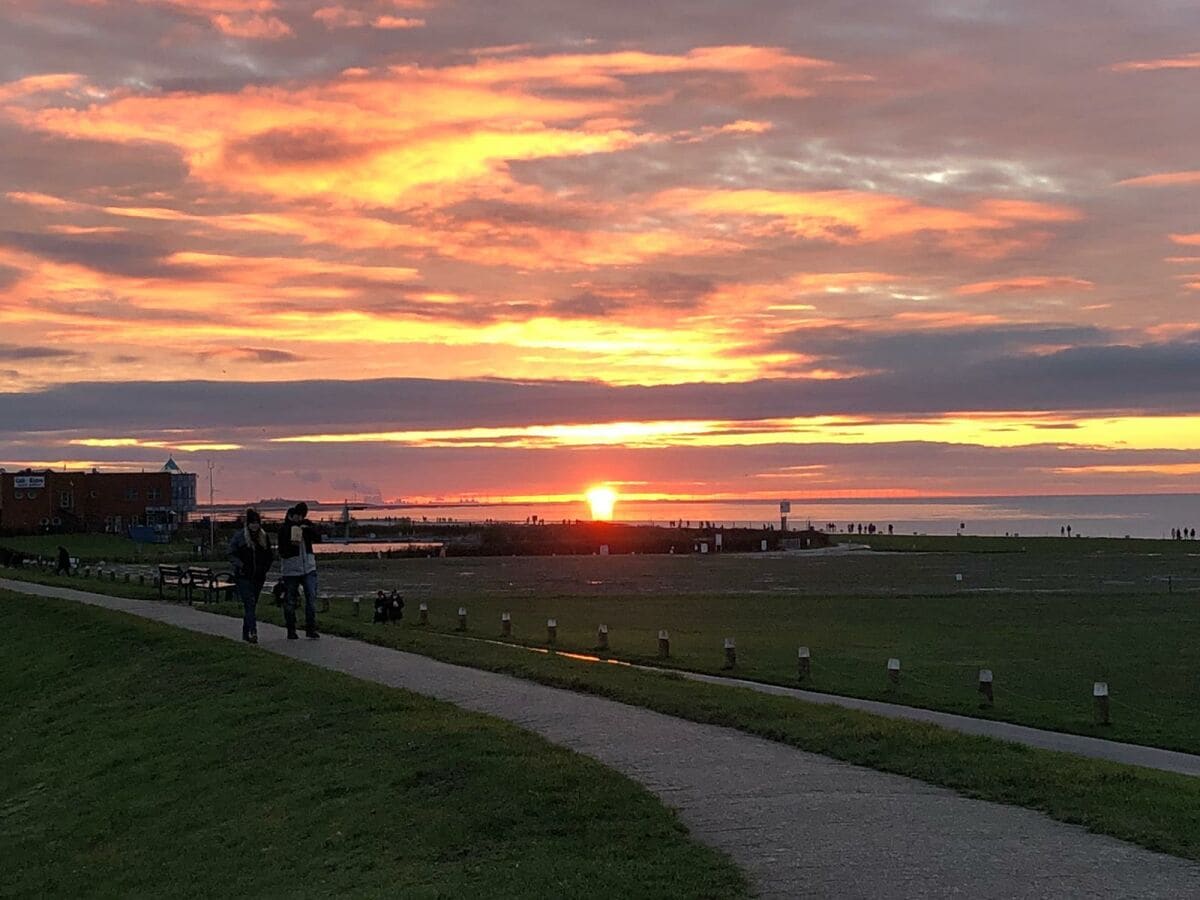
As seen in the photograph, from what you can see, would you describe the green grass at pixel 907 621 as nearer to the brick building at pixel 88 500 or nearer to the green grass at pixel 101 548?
the green grass at pixel 101 548

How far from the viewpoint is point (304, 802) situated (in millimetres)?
13148

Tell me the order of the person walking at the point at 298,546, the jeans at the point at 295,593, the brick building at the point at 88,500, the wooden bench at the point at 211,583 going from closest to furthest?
1. the person walking at the point at 298,546
2. the jeans at the point at 295,593
3. the wooden bench at the point at 211,583
4. the brick building at the point at 88,500

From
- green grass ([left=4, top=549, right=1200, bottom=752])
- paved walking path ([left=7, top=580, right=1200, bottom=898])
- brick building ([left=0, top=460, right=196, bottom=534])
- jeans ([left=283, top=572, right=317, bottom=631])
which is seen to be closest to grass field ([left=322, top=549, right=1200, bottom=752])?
green grass ([left=4, top=549, right=1200, bottom=752])

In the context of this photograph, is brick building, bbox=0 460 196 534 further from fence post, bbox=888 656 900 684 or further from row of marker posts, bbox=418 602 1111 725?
fence post, bbox=888 656 900 684

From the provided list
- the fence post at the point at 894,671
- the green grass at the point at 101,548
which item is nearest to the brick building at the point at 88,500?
the green grass at the point at 101,548

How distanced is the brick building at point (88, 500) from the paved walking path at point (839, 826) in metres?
118

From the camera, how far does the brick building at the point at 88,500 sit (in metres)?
130

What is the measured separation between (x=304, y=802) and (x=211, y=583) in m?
25.3

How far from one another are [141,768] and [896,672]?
10.3 metres

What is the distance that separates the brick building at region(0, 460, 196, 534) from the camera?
130 m

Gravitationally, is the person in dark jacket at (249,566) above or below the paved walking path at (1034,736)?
above

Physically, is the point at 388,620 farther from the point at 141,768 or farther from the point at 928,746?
the point at 928,746

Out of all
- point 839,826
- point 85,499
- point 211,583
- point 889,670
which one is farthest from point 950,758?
point 85,499

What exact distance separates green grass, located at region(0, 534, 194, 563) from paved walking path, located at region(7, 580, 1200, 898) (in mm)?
72575
